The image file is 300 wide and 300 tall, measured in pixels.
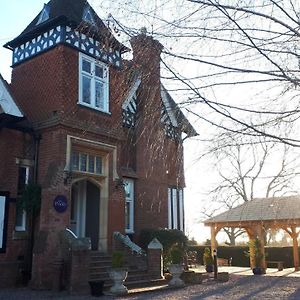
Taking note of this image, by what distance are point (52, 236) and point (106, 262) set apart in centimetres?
197

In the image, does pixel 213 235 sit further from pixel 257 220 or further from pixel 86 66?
pixel 86 66

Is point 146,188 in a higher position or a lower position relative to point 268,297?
higher

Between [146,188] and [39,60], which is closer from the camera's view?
[39,60]

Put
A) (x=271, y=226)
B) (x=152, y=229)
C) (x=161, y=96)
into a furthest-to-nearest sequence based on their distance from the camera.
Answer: (x=271, y=226)
(x=152, y=229)
(x=161, y=96)

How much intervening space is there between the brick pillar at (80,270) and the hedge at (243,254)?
738 inches

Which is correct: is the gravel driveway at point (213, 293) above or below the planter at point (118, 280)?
below

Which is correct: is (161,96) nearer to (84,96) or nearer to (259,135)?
(259,135)

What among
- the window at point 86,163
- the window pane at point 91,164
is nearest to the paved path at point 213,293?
the window at point 86,163

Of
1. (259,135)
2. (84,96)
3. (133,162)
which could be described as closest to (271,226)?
(133,162)

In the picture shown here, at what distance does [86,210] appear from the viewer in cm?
1488

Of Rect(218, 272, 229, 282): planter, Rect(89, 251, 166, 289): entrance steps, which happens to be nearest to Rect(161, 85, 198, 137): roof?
Rect(89, 251, 166, 289): entrance steps

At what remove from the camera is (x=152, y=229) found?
16859 mm

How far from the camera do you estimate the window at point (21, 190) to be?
1285 centimetres

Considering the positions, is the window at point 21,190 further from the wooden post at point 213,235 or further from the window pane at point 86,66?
the wooden post at point 213,235
